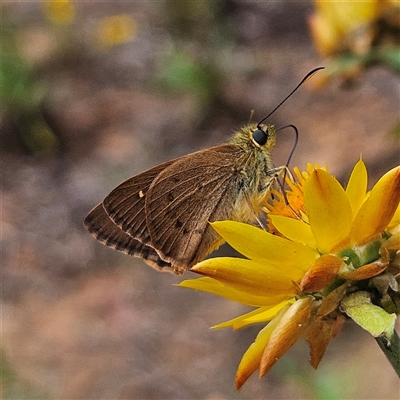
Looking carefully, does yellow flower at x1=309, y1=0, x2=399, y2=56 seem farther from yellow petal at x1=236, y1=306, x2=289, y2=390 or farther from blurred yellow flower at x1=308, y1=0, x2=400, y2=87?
yellow petal at x1=236, y1=306, x2=289, y2=390

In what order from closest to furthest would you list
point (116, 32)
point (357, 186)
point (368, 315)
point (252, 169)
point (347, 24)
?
point (368, 315) < point (357, 186) < point (252, 169) < point (347, 24) < point (116, 32)

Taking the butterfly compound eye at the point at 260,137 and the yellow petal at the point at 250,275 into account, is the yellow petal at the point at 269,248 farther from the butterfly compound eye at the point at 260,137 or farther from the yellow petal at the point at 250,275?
the butterfly compound eye at the point at 260,137

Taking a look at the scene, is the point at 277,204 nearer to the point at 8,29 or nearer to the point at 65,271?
the point at 65,271

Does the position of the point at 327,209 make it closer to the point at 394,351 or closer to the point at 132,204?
the point at 394,351

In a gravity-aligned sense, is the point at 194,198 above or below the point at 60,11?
above

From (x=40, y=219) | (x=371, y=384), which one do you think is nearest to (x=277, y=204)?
(x=371, y=384)

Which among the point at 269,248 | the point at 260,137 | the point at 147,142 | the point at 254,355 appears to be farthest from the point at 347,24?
the point at 147,142
